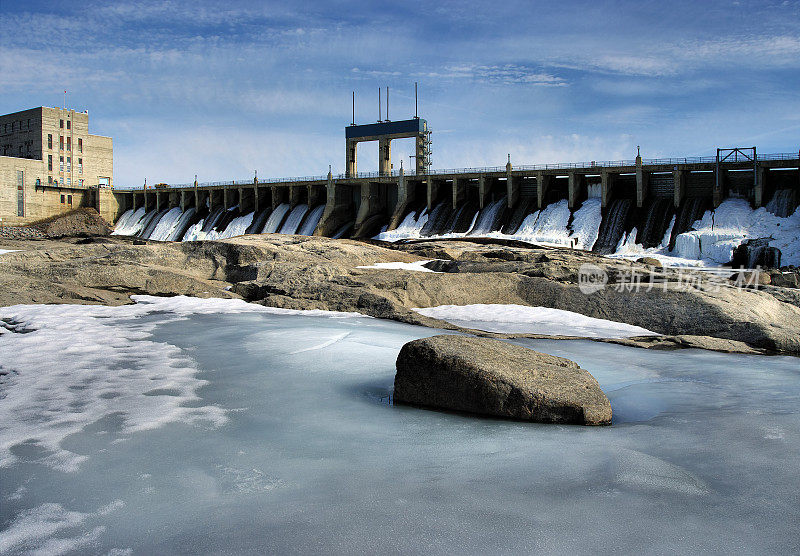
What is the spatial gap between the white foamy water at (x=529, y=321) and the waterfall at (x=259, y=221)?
34069mm

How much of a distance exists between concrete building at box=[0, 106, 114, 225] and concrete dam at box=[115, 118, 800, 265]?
13858mm

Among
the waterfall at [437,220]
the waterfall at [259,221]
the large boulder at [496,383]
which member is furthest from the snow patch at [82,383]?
the waterfall at [259,221]

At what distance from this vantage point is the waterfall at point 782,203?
1061 inches

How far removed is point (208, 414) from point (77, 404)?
108 cm

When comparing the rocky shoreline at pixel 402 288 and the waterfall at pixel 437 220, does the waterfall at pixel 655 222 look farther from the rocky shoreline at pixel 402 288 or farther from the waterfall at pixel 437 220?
the rocky shoreline at pixel 402 288

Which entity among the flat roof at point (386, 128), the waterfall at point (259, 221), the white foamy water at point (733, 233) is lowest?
the white foamy water at point (733, 233)

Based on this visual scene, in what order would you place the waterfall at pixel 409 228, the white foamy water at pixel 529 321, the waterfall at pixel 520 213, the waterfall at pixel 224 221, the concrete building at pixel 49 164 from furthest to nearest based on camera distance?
the concrete building at pixel 49 164 → the waterfall at pixel 224 221 → the waterfall at pixel 409 228 → the waterfall at pixel 520 213 → the white foamy water at pixel 529 321

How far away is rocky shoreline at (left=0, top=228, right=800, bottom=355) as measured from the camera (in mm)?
8727

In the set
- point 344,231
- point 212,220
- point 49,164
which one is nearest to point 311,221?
point 344,231

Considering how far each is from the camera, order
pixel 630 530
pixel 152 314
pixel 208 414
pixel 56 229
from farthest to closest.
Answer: pixel 56 229 < pixel 152 314 < pixel 208 414 < pixel 630 530

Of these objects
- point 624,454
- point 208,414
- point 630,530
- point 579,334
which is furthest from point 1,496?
point 579,334

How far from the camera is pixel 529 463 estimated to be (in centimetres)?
376

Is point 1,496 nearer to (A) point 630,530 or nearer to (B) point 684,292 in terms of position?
(A) point 630,530

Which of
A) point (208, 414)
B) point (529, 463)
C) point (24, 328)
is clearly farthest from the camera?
point (24, 328)
